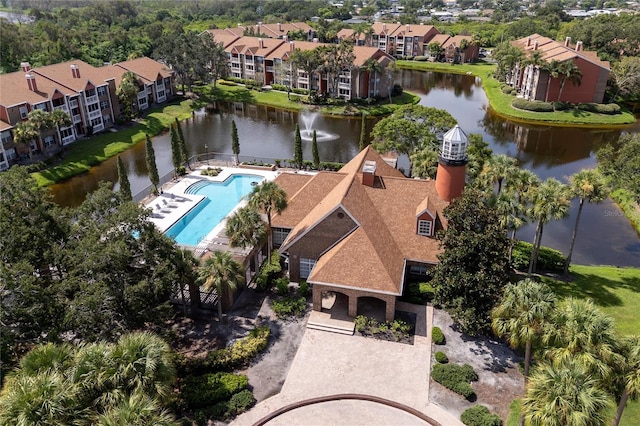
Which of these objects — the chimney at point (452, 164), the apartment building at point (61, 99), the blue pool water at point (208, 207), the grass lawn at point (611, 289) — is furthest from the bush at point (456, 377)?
the apartment building at point (61, 99)

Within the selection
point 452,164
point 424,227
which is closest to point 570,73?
point 452,164

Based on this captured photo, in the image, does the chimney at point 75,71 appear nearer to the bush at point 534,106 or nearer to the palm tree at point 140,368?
the palm tree at point 140,368

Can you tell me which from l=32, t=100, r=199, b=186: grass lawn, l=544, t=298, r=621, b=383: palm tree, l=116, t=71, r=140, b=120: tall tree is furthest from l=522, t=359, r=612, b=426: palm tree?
l=116, t=71, r=140, b=120: tall tree

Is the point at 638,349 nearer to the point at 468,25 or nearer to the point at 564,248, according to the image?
the point at 564,248

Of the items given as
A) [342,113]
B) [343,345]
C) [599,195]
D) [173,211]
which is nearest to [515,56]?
[342,113]

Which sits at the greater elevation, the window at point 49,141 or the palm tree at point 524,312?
the palm tree at point 524,312
